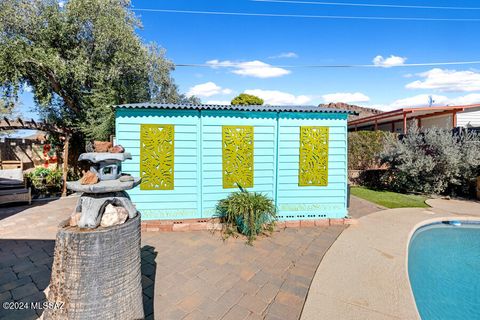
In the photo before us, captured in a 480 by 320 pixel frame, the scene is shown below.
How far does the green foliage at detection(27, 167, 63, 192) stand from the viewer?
7.73 m

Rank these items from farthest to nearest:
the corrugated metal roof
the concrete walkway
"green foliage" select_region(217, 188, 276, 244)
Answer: the corrugated metal roof, "green foliage" select_region(217, 188, 276, 244), the concrete walkway

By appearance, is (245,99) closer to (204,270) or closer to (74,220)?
(204,270)

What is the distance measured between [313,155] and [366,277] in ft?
8.80

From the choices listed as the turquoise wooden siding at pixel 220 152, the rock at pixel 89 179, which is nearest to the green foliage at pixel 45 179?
the turquoise wooden siding at pixel 220 152

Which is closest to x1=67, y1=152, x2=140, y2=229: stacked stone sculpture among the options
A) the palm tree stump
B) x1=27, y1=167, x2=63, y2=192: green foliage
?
the palm tree stump

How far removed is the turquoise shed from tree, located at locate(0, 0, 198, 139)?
3732 mm

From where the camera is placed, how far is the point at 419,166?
324 inches

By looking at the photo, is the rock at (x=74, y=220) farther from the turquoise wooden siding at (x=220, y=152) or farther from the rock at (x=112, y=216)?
the turquoise wooden siding at (x=220, y=152)

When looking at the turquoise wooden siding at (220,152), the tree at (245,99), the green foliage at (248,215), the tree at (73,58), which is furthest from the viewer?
the tree at (245,99)

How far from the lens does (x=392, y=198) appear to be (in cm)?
812

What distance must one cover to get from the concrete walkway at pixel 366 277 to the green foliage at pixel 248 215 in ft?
4.26

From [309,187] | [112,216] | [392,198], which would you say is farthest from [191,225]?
[392,198]

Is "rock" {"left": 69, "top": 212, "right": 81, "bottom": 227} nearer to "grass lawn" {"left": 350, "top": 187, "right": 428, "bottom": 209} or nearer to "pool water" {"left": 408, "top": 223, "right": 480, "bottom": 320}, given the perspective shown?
"pool water" {"left": 408, "top": 223, "right": 480, "bottom": 320}

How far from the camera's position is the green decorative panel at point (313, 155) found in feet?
16.7
